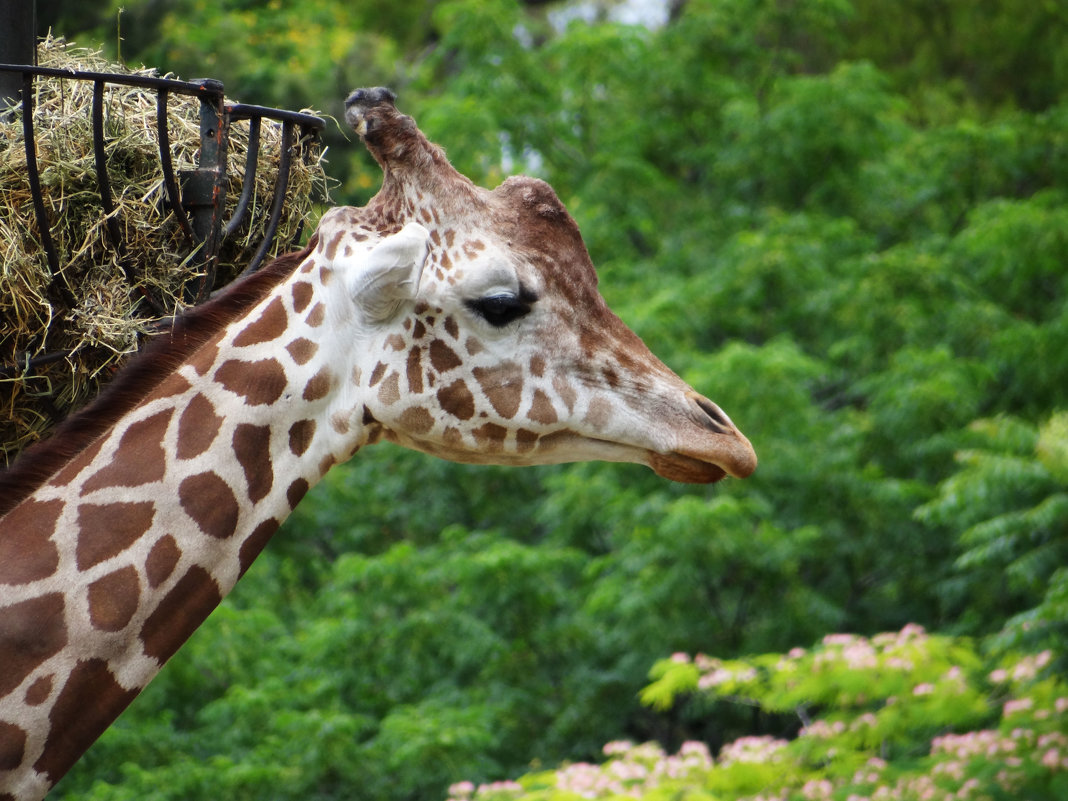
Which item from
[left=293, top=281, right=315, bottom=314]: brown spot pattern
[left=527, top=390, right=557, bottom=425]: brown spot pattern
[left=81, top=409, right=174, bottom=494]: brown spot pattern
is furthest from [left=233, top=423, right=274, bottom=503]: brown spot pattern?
[left=527, top=390, right=557, bottom=425]: brown spot pattern

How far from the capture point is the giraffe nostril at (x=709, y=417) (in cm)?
220

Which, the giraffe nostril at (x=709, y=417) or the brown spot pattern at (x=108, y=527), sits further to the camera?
the giraffe nostril at (x=709, y=417)

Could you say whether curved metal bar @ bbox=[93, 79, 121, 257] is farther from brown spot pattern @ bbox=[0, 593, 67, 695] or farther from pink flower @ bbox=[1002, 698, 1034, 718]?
pink flower @ bbox=[1002, 698, 1034, 718]

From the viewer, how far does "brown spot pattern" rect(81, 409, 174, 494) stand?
2.15 metres

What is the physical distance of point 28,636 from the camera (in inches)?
79.5

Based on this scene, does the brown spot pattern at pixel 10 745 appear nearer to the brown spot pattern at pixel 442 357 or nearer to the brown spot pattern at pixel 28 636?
the brown spot pattern at pixel 28 636

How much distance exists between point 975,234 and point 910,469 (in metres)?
1.97

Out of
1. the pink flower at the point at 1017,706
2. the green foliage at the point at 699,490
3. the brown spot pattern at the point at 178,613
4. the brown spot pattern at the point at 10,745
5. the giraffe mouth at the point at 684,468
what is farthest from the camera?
the green foliage at the point at 699,490

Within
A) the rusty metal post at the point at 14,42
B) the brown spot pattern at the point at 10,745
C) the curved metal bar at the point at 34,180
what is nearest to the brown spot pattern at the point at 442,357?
the curved metal bar at the point at 34,180

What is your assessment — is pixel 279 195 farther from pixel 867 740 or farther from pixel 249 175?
pixel 867 740

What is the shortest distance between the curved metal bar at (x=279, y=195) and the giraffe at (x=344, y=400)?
0.76ft

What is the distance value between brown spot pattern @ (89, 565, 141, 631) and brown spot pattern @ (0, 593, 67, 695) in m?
0.05

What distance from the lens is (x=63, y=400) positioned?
2439 millimetres

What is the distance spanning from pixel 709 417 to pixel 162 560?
0.99 meters
